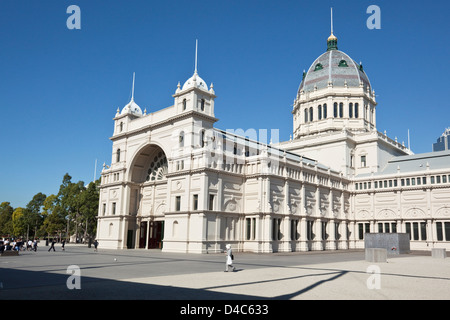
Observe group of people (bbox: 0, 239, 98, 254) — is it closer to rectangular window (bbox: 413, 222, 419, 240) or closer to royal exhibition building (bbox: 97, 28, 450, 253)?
royal exhibition building (bbox: 97, 28, 450, 253)

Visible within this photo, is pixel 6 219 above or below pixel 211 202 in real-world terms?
below

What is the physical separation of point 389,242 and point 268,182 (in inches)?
665

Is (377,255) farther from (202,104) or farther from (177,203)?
(202,104)

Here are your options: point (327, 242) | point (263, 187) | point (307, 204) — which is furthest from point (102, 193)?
point (327, 242)

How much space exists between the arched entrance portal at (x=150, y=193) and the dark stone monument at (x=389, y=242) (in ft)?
96.3

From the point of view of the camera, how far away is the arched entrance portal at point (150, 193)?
57.5 meters

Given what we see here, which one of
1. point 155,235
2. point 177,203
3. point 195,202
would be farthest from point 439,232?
point 155,235

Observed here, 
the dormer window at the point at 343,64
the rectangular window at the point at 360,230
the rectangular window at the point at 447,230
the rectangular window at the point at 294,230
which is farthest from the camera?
the dormer window at the point at 343,64

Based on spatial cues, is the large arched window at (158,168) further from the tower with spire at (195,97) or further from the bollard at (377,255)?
the bollard at (377,255)

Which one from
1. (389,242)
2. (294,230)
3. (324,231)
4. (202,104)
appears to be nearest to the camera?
(389,242)

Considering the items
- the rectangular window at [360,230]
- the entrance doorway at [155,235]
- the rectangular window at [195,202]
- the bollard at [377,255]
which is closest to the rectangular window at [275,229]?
the rectangular window at [195,202]

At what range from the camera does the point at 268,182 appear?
49.5 m

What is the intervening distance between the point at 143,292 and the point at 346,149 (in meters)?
63.8
